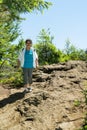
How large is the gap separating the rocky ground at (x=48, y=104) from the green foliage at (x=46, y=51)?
37.0 feet

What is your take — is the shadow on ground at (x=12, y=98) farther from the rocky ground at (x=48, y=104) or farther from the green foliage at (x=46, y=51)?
the green foliage at (x=46, y=51)

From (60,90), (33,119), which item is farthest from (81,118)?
(60,90)

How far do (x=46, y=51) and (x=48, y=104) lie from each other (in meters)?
16.3

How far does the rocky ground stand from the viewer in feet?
30.9

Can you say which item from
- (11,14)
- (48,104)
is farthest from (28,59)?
(11,14)

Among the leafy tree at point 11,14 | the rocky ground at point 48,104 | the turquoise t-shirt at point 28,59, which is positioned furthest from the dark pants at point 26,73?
the leafy tree at point 11,14

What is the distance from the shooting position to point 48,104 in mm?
10367

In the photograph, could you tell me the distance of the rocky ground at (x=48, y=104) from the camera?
941cm

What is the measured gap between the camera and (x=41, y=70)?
14.6m

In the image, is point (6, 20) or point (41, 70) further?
point (6, 20)

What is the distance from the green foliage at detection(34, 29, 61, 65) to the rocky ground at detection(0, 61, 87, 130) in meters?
11.3

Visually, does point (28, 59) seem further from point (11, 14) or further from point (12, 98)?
point (11, 14)

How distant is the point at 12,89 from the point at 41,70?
2.13 metres

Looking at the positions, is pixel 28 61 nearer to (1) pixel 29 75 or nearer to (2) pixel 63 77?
(1) pixel 29 75
